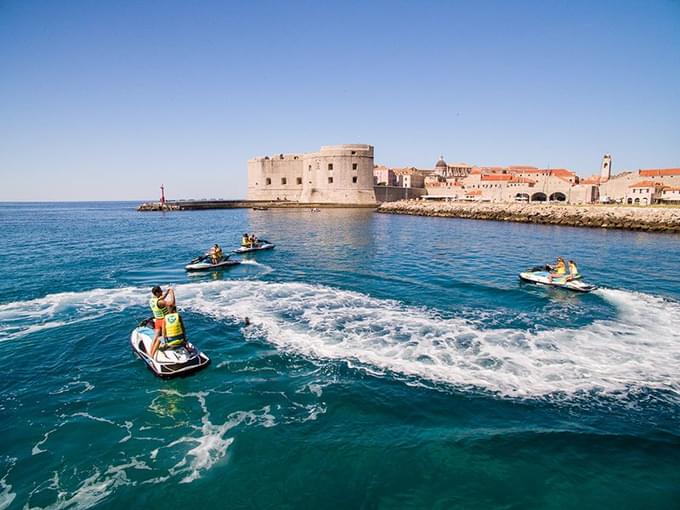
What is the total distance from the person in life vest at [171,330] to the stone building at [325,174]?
68.4 m

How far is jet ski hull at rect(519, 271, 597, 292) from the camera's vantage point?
16938 mm

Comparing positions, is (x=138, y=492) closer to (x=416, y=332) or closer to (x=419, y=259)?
(x=416, y=332)

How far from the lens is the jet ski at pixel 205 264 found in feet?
72.1

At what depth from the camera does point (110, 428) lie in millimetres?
7586

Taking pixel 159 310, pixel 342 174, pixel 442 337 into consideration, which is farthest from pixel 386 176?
pixel 159 310

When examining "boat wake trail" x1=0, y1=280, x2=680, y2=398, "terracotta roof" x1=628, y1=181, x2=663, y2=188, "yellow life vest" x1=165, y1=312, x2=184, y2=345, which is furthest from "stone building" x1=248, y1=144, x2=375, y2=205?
"yellow life vest" x1=165, y1=312, x2=184, y2=345

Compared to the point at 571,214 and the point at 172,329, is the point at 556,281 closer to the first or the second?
the point at 172,329

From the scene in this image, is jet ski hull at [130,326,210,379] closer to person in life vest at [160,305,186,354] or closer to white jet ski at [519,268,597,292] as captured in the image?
person in life vest at [160,305,186,354]

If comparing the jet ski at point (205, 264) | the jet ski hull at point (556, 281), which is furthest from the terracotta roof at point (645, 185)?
the jet ski at point (205, 264)

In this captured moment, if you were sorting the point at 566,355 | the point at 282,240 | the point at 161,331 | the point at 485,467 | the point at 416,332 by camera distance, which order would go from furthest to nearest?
the point at 282,240, the point at 416,332, the point at 566,355, the point at 161,331, the point at 485,467

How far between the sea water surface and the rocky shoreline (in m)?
28.2

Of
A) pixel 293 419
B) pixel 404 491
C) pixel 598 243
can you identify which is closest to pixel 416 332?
pixel 293 419

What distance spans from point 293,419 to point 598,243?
32.4 metres

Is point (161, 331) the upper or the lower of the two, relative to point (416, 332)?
upper
